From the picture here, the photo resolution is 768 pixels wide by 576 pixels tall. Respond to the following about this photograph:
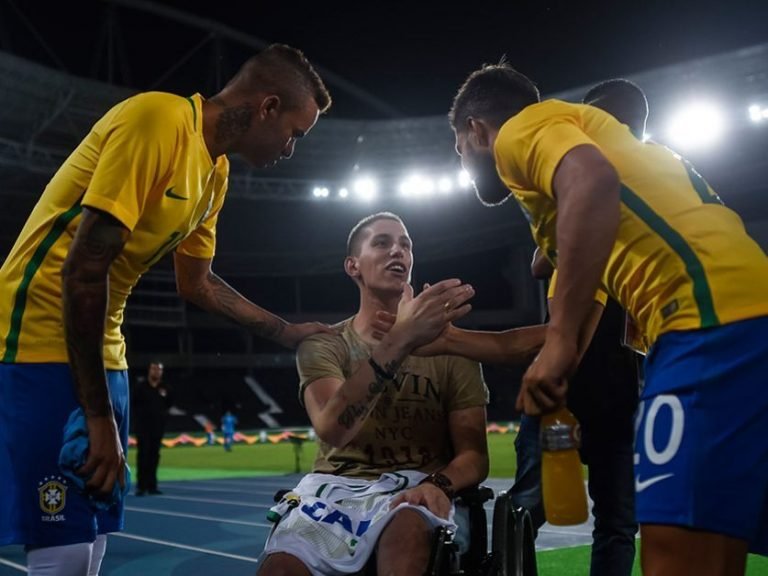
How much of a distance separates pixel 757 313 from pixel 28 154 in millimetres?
23819

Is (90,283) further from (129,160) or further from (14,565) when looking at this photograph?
(14,565)

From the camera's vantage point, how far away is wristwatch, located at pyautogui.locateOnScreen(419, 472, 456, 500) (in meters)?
2.62

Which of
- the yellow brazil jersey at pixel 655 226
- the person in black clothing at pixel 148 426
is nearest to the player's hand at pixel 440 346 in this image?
the yellow brazil jersey at pixel 655 226

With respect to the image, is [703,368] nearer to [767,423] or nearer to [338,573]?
[767,423]

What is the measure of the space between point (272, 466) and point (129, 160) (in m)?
13.7

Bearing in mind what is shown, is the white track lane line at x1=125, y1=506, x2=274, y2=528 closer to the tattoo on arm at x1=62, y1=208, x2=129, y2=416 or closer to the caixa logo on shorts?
the caixa logo on shorts

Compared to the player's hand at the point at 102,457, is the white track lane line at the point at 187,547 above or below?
below

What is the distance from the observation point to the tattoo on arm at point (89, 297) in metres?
1.96

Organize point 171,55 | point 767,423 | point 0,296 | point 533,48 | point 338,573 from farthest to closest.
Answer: point 171,55 → point 533,48 → point 338,573 → point 0,296 → point 767,423

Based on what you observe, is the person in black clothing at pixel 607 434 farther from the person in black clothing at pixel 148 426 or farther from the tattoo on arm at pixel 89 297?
the person in black clothing at pixel 148 426

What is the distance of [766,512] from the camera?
5.52ft

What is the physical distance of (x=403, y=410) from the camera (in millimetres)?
2920

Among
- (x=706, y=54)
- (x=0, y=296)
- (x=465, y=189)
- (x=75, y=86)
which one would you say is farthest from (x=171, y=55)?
(x=0, y=296)

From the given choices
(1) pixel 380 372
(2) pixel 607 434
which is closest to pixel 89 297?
(1) pixel 380 372
